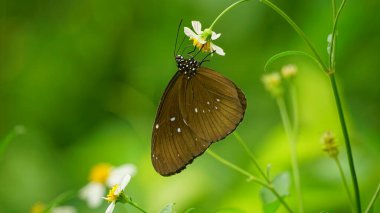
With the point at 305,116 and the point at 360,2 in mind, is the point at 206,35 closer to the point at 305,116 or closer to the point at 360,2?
the point at 305,116

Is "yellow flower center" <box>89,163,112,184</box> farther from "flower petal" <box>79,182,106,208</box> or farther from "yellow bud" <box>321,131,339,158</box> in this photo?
"yellow bud" <box>321,131,339,158</box>

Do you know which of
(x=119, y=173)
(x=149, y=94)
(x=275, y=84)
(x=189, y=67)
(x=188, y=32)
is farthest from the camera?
(x=149, y=94)

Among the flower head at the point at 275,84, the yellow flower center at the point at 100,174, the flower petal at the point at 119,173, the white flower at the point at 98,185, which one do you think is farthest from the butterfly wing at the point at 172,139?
the yellow flower center at the point at 100,174

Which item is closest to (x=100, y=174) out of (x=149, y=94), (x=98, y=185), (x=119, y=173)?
(x=98, y=185)

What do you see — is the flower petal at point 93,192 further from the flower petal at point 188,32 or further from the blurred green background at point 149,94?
the flower petal at point 188,32

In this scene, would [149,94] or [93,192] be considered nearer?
[93,192]

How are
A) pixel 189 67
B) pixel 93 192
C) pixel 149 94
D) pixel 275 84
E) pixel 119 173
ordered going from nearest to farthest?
pixel 189 67 → pixel 275 84 → pixel 119 173 → pixel 93 192 → pixel 149 94

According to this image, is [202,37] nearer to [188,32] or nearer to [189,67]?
[188,32]
